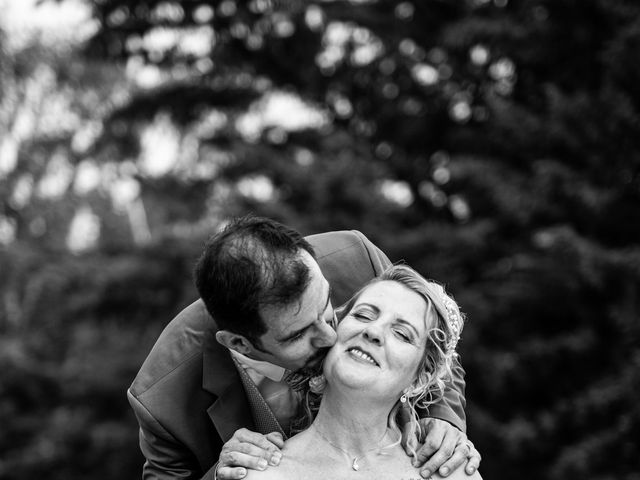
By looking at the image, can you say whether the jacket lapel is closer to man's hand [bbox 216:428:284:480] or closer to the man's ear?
the man's ear

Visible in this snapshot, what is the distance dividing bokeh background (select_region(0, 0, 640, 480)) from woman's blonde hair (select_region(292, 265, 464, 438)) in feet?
13.4

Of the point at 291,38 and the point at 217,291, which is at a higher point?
the point at 291,38

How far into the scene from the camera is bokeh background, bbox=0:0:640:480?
304 inches

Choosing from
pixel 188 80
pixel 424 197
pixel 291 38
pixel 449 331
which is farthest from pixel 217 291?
pixel 188 80

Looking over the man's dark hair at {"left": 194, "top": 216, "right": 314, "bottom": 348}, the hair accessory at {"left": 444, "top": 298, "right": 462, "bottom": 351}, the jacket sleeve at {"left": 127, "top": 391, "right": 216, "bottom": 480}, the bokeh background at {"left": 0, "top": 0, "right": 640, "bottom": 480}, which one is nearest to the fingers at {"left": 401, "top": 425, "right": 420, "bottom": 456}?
the hair accessory at {"left": 444, "top": 298, "right": 462, "bottom": 351}

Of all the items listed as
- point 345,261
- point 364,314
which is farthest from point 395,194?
point 364,314

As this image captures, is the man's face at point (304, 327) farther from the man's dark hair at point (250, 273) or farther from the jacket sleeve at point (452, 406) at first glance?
the jacket sleeve at point (452, 406)

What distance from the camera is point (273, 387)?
3.72 metres

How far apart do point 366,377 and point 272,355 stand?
0.42 metres

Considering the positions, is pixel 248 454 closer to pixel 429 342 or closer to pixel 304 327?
pixel 304 327

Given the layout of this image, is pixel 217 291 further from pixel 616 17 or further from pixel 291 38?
pixel 291 38

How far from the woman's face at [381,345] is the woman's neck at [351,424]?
8 cm

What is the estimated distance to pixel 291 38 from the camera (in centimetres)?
1083

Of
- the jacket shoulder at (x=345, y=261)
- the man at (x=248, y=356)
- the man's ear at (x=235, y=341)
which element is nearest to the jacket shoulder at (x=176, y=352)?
the man at (x=248, y=356)
